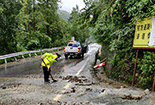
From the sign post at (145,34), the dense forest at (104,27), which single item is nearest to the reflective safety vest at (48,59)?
the dense forest at (104,27)

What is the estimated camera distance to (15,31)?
46.7ft

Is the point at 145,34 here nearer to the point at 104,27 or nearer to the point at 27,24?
the point at 104,27

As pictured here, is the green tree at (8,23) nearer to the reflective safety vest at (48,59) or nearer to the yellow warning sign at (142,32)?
the reflective safety vest at (48,59)

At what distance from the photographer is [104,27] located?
987 centimetres

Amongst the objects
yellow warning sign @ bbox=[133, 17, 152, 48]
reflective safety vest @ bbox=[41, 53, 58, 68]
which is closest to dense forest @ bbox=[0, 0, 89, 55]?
reflective safety vest @ bbox=[41, 53, 58, 68]

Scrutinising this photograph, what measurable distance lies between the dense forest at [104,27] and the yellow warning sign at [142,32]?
0.22m

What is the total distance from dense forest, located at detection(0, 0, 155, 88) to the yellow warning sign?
0.71 feet

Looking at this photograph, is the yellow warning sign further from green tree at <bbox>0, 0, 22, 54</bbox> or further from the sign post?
green tree at <bbox>0, 0, 22, 54</bbox>

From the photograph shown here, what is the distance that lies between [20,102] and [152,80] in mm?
4705

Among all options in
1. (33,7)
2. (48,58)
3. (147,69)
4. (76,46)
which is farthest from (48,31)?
(147,69)

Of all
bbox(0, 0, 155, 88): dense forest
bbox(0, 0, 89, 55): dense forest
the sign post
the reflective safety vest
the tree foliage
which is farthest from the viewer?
bbox(0, 0, 89, 55): dense forest

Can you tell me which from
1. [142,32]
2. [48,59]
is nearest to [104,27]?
[142,32]

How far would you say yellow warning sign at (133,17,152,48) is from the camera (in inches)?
203

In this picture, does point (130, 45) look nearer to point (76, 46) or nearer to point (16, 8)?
point (76, 46)
